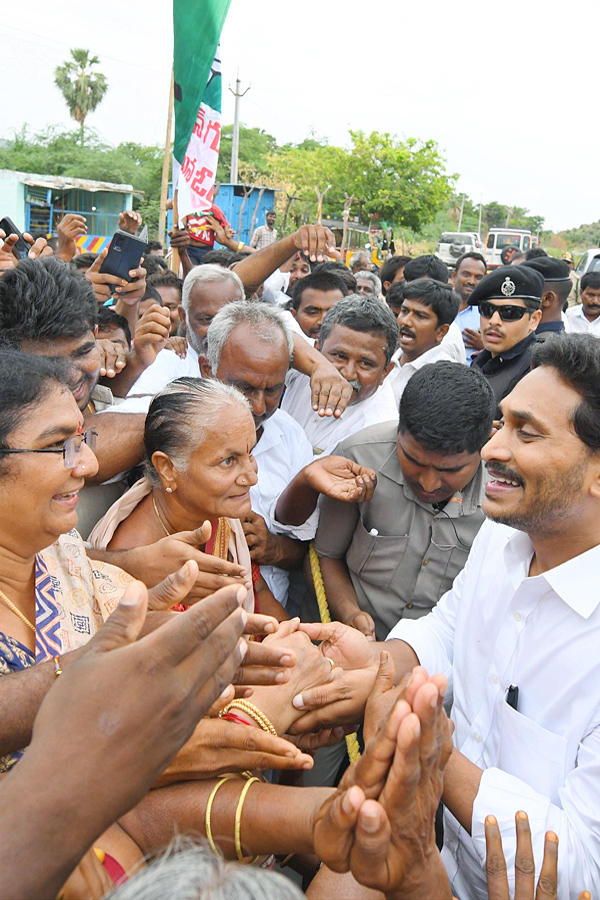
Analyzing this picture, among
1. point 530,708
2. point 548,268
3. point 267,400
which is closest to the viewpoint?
point 530,708

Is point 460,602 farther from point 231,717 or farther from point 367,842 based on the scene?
point 367,842

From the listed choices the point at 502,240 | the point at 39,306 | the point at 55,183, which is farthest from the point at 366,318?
the point at 502,240

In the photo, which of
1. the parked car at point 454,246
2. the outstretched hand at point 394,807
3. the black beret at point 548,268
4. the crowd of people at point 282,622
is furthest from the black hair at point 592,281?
the parked car at point 454,246

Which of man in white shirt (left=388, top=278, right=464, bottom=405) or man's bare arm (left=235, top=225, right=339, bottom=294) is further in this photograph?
man in white shirt (left=388, top=278, right=464, bottom=405)

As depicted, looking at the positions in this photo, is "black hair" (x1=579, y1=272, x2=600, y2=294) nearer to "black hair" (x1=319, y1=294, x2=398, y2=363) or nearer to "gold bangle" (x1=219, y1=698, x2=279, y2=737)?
"black hair" (x1=319, y1=294, x2=398, y2=363)

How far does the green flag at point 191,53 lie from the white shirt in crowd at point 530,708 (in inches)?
189

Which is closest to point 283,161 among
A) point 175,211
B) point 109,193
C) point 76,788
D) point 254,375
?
point 109,193

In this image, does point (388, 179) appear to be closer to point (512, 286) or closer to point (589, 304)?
point (589, 304)

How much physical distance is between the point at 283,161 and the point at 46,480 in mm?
41980

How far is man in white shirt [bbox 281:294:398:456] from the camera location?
4.14 metres

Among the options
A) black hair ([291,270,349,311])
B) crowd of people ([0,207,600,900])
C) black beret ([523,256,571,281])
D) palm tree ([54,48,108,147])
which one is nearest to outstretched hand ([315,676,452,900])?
crowd of people ([0,207,600,900])

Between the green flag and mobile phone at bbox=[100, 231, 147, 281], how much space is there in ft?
7.11

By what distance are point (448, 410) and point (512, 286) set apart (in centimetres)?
292

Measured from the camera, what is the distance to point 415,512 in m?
3.07
